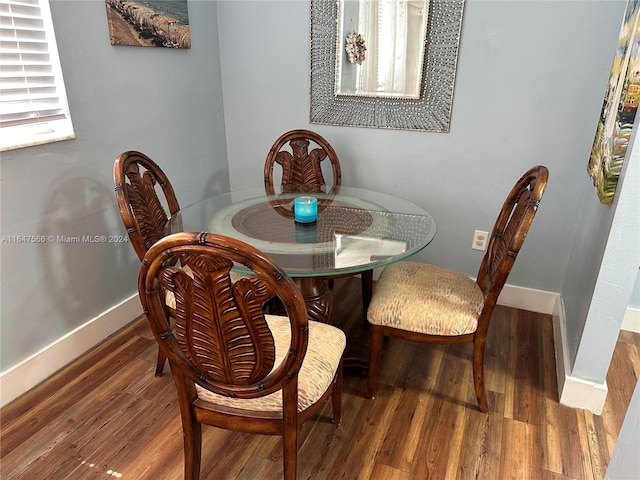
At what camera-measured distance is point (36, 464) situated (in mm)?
1529

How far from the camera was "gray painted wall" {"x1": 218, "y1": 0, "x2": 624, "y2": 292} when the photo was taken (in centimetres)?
205

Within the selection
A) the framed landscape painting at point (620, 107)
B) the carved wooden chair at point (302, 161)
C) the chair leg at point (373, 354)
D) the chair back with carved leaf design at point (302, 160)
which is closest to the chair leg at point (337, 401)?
the chair leg at point (373, 354)

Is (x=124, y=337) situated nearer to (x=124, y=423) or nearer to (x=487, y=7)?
(x=124, y=423)

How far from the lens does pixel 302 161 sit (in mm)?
2393

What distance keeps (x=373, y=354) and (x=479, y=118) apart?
1.34 m

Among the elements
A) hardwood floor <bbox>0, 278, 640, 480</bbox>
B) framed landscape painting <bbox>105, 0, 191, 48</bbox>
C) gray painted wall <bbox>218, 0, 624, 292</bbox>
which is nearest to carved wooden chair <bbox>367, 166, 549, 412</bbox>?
hardwood floor <bbox>0, 278, 640, 480</bbox>

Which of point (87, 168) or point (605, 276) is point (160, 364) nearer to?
point (87, 168)

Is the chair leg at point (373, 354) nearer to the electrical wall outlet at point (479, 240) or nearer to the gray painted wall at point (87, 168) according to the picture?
the electrical wall outlet at point (479, 240)

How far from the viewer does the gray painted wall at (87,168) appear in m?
1.76

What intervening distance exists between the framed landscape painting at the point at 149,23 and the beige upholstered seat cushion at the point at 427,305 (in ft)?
5.29

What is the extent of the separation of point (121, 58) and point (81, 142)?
0.45m

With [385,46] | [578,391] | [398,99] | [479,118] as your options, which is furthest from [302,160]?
[578,391]

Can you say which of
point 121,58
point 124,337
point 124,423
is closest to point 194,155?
→ point 121,58

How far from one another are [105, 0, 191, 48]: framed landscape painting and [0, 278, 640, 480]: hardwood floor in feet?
4.84
